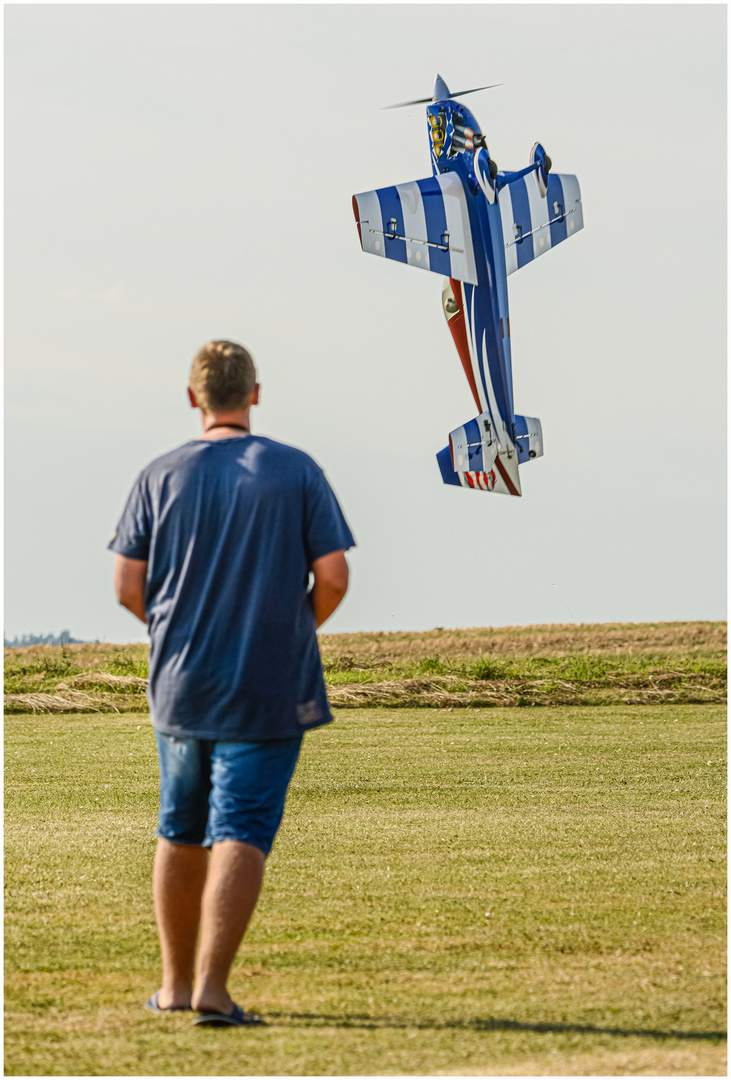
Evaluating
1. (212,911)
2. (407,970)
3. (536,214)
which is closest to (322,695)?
(212,911)

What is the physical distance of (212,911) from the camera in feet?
9.45

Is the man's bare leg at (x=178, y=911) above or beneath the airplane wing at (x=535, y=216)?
beneath

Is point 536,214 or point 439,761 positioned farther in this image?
point 536,214

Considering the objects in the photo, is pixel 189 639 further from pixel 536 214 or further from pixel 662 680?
pixel 662 680

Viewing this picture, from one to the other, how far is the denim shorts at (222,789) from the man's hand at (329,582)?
338mm

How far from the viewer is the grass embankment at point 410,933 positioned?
264 cm

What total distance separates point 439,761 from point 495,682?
793cm

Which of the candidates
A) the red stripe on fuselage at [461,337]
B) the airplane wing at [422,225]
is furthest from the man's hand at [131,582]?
the red stripe on fuselage at [461,337]

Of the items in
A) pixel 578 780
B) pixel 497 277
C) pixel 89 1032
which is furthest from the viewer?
pixel 497 277

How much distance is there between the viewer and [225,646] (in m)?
2.98

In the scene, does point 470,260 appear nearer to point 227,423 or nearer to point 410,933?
Result: point 410,933

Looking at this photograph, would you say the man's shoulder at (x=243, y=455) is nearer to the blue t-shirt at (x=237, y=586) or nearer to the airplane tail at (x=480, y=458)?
the blue t-shirt at (x=237, y=586)

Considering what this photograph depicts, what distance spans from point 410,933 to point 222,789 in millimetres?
1258

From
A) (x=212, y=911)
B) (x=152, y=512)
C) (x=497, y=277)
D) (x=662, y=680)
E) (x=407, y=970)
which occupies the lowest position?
(x=662, y=680)
